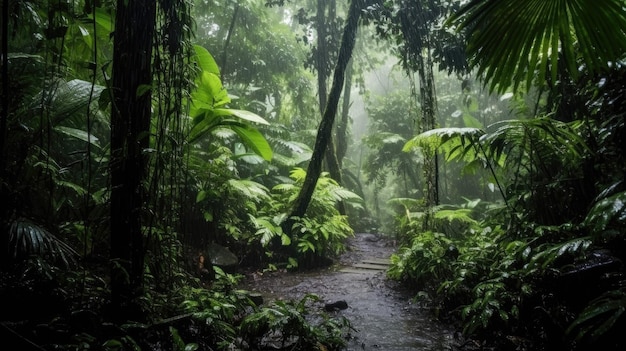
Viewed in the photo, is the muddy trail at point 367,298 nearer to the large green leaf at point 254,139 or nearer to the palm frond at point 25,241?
the large green leaf at point 254,139

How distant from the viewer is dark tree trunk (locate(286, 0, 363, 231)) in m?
6.06

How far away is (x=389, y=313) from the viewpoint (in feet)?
12.3

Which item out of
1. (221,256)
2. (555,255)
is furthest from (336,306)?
(555,255)

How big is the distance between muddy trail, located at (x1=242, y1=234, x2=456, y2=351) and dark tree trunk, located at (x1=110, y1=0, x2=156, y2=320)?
1.80 metres

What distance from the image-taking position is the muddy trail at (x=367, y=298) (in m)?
2.99

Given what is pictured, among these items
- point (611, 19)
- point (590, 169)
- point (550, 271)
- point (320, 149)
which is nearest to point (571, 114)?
point (590, 169)

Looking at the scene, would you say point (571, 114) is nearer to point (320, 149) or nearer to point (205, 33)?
point (320, 149)

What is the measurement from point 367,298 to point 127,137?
3321mm

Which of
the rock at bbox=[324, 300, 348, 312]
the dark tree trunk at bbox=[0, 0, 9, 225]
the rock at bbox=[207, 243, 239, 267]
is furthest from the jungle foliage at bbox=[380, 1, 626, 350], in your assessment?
the rock at bbox=[207, 243, 239, 267]

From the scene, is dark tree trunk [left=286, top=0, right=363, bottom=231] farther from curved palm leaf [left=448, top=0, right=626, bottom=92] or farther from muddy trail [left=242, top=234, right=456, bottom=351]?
curved palm leaf [left=448, top=0, right=626, bottom=92]

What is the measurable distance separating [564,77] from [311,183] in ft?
12.6

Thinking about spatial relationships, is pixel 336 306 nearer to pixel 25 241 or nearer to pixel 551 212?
pixel 551 212

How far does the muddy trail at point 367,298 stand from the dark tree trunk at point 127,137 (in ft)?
5.91

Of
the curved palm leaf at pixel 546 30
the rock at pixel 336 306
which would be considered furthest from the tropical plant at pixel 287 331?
the curved palm leaf at pixel 546 30
